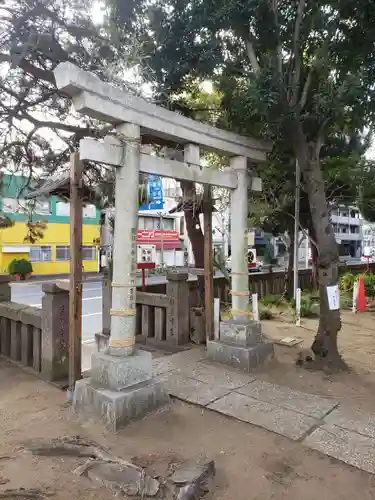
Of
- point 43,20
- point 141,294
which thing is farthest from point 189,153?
point 43,20

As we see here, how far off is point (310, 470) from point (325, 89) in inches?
167

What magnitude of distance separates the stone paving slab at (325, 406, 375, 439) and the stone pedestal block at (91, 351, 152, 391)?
1.97 metres

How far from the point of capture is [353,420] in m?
3.68

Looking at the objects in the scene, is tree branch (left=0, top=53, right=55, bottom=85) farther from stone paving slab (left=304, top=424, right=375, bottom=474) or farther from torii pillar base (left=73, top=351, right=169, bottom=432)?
stone paving slab (left=304, top=424, right=375, bottom=474)

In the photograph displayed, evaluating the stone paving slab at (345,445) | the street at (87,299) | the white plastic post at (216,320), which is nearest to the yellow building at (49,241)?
the street at (87,299)

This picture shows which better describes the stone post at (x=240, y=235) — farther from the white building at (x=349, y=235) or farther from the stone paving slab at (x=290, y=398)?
the white building at (x=349, y=235)

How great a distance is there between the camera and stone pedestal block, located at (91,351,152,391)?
3701mm

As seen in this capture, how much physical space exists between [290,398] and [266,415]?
56 cm

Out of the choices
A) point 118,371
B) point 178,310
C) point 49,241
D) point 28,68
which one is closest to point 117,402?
point 118,371

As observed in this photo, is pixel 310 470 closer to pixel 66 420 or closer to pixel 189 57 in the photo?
pixel 66 420

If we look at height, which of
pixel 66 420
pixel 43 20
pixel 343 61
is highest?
pixel 43 20

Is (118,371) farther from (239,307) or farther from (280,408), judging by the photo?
(239,307)

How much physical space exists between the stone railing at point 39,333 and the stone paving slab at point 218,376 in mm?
1695

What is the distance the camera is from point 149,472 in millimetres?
2789
